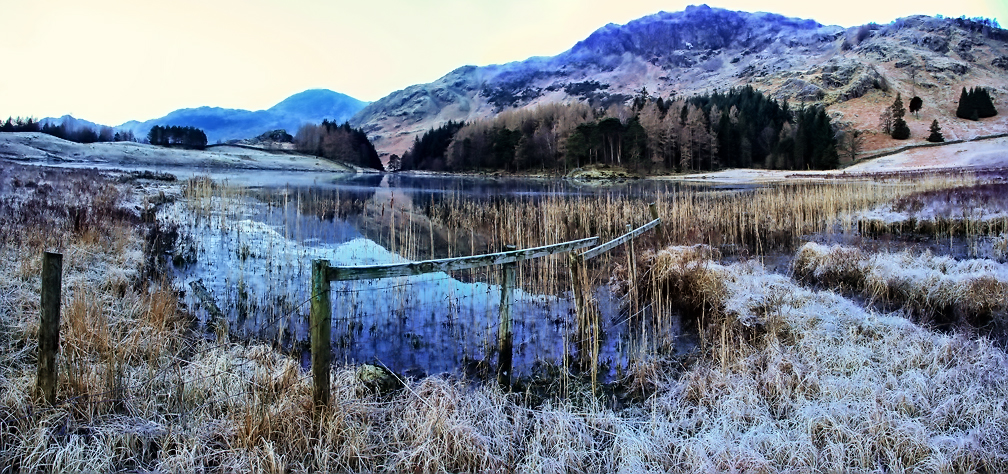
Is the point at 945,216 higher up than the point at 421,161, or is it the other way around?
the point at 421,161

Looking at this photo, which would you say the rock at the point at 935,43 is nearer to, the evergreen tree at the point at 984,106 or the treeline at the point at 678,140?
the evergreen tree at the point at 984,106

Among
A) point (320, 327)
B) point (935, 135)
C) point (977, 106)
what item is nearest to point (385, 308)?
point (320, 327)

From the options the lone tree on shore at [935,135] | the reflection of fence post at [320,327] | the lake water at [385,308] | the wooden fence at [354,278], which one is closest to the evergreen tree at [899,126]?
the lone tree on shore at [935,135]

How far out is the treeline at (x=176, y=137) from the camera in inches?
3784

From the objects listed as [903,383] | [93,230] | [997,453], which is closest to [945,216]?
[903,383]

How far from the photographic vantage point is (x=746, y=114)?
278ft

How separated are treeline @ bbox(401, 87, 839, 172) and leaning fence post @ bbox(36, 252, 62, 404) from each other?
74.8m

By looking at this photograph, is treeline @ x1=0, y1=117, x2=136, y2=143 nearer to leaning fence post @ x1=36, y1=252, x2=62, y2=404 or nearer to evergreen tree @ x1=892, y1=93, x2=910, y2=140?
leaning fence post @ x1=36, y1=252, x2=62, y2=404

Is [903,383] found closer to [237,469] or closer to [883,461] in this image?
[883,461]

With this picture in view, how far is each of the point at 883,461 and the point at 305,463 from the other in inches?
177

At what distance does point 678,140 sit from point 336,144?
7538 centimetres

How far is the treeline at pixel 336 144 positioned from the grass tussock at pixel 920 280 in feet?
368

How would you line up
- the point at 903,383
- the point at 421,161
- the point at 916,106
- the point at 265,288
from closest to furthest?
the point at 903,383
the point at 265,288
the point at 916,106
the point at 421,161

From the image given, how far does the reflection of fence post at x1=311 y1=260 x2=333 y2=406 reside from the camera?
159 inches
